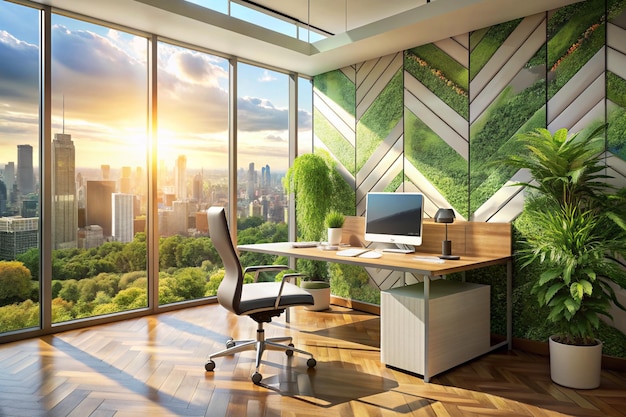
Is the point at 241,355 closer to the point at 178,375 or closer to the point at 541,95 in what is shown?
the point at 178,375

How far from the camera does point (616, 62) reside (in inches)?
142

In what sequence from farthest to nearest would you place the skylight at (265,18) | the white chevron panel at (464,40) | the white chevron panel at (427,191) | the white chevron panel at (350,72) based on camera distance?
1. the white chevron panel at (350,72)
2. the skylight at (265,18)
3. the white chevron panel at (427,191)
4. the white chevron panel at (464,40)

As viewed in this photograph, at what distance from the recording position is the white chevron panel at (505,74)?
402 centimetres

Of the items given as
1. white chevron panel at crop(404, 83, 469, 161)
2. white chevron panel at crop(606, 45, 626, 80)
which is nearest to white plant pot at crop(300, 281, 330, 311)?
white chevron panel at crop(404, 83, 469, 161)

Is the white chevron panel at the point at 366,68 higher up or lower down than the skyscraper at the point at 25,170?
higher up

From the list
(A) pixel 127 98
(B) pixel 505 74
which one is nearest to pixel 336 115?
(B) pixel 505 74

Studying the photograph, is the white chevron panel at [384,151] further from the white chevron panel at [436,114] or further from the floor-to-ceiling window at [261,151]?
the floor-to-ceiling window at [261,151]

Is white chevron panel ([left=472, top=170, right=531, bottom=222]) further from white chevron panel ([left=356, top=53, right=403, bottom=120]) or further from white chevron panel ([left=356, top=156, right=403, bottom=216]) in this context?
white chevron panel ([left=356, top=53, right=403, bottom=120])

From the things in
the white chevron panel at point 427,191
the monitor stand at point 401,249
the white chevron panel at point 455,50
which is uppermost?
the white chevron panel at point 455,50

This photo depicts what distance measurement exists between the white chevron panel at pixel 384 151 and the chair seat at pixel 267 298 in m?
2.20

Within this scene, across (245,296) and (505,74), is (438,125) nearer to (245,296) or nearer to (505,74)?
(505,74)

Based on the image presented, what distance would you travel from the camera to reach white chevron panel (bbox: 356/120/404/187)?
16.8 feet

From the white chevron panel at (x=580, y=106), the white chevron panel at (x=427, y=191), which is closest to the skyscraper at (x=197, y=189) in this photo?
the white chevron panel at (x=427, y=191)

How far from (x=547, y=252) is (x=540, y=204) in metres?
0.51
